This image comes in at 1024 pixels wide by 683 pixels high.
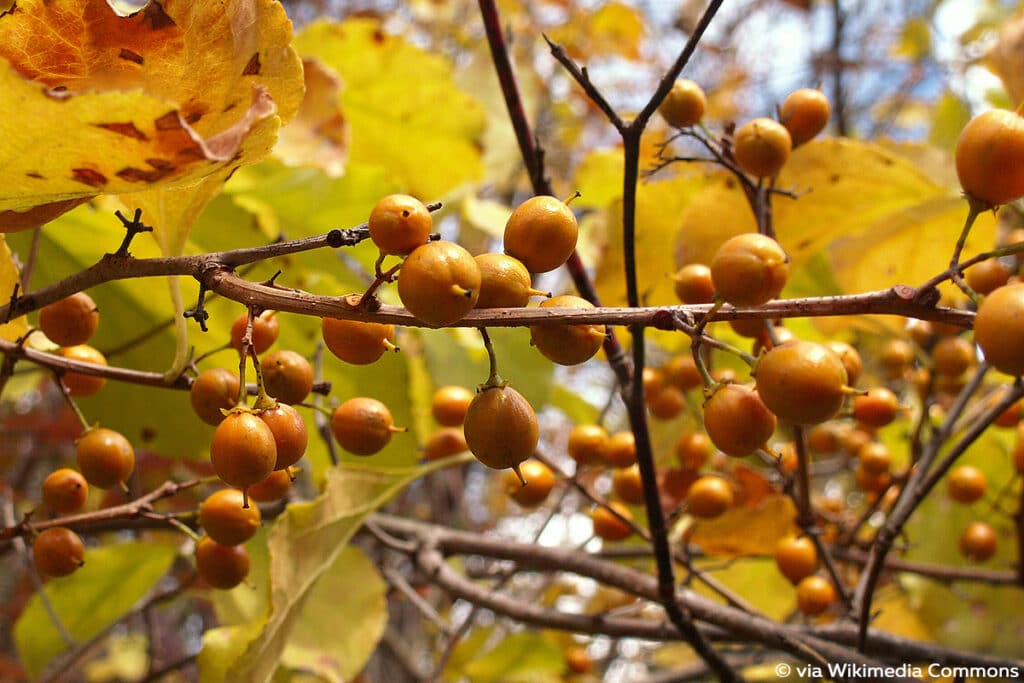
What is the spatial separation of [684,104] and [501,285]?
0.54 m

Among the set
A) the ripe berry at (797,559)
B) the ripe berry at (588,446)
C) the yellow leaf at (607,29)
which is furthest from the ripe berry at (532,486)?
the yellow leaf at (607,29)

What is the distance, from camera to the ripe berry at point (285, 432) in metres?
0.63

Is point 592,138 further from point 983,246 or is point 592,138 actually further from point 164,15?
point 164,15

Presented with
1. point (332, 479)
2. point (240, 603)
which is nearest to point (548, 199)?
point (332, 479)

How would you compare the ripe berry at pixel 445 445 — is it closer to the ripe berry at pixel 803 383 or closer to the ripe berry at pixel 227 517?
the ripe berry at pixel 227 517

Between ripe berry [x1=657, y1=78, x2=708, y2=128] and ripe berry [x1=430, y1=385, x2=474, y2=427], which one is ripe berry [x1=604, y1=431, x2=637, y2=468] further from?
ripe berry [x1=657, y1=78, x2=708, y2=128]

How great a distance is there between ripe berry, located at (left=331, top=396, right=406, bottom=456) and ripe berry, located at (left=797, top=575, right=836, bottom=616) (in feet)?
2.47

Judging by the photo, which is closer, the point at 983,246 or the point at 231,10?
the point at 231,10

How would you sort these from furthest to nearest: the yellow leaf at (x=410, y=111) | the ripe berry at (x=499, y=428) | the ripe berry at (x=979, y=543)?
1. the yellow leaf at (x=410, y=111)
2. the ripe berry at (x=979, y=543)
3. the ripe berry at (x=499, y=428)

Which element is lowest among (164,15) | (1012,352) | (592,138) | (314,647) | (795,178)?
(314,647)

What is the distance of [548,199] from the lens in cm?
59

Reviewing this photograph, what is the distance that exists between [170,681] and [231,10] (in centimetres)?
384

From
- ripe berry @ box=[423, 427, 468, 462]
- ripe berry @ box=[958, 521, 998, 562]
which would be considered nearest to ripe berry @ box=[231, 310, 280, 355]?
ripe berry @ box=[423, 427, 468, 462]

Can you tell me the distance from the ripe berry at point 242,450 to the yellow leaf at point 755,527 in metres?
0.89
